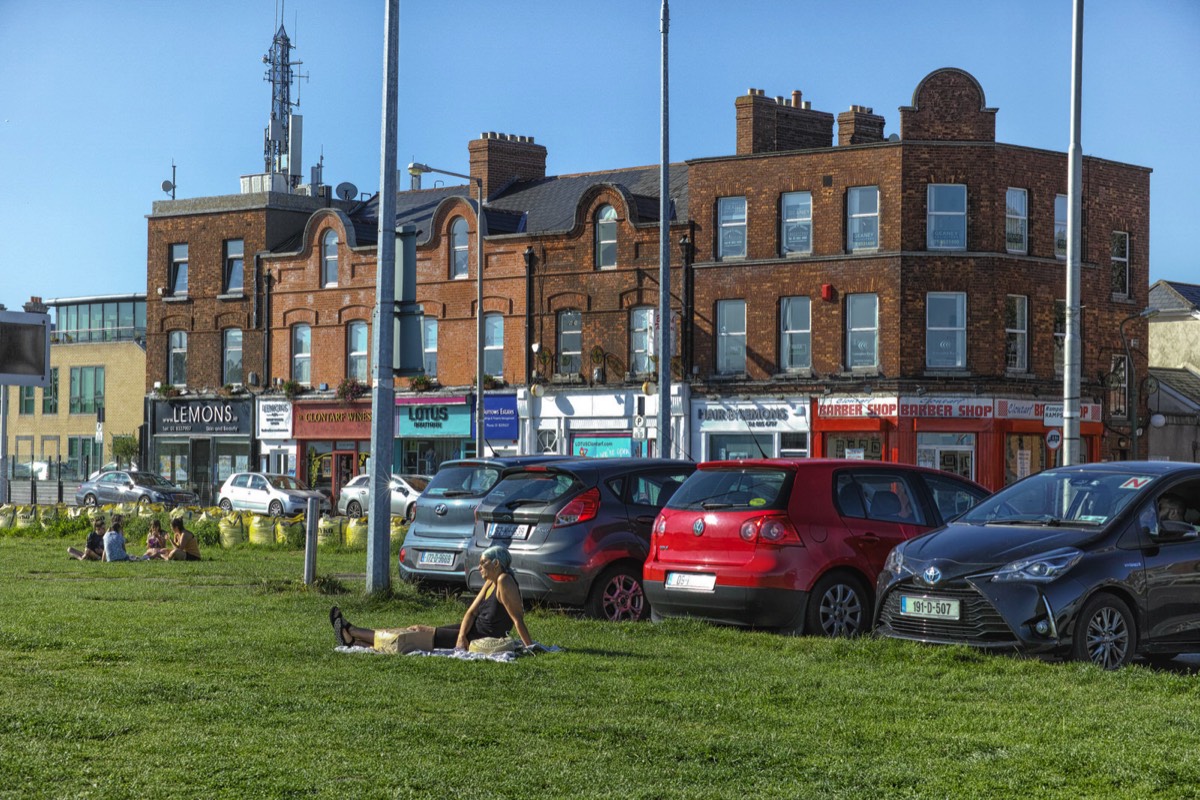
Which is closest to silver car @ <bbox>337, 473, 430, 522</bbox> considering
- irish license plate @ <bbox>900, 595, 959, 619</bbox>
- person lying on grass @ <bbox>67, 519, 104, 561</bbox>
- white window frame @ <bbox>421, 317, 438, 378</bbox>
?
white window frame @ <bbox>421, 317, 438, 378</bbox>

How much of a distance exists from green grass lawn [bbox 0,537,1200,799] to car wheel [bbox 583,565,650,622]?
105 cm

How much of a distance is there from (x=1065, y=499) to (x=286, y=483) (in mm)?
37254

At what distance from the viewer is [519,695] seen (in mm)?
9812

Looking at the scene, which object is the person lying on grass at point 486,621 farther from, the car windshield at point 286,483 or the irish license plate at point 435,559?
the car windshield at point 286,483

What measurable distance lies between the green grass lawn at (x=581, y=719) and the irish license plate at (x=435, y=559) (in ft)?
9.91

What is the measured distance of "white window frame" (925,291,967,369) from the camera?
4203 cm

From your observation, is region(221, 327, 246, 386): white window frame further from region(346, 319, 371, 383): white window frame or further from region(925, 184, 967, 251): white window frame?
region(925, 184, 967, 251): white window frame

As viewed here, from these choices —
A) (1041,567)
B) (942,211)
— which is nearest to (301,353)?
(942,211)

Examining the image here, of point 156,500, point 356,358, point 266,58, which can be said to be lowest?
point 156,500

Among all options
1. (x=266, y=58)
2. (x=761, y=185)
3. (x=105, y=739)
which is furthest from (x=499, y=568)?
(x=266, y=58)

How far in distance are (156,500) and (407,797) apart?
43486 millimetres

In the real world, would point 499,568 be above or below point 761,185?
below

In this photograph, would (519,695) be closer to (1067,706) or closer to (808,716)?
(808,716)

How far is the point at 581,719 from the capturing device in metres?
8.85
